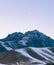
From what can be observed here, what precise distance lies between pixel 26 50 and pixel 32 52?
646cm

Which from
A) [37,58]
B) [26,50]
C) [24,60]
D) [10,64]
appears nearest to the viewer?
[10,64]

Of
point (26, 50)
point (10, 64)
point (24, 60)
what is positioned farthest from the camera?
point (26, 50)

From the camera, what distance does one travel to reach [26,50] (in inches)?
6752

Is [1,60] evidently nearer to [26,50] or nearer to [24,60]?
[24,60]

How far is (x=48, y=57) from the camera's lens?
552 feet

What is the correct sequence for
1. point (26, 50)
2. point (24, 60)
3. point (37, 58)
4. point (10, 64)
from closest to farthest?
point (10, 64) < point (24, 60) < point (37, 58) < point (26, 50)

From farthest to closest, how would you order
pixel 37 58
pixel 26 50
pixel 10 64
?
1. pixel 26 50
2. pixel 37 58
3. pixel 10 64

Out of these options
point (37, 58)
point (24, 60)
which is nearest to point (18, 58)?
point (24, 60)

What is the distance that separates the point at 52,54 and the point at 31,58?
104 feet

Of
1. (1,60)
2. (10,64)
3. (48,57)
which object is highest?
(48,57)

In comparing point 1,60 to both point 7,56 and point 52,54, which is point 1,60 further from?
point 52,54

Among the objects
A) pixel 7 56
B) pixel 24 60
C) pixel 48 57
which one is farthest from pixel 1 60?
pixel 48 57

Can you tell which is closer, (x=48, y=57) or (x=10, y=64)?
(x=10, y=64)

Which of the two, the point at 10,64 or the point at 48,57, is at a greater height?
the point at 48,57
